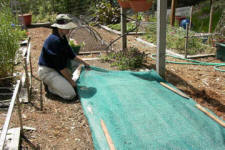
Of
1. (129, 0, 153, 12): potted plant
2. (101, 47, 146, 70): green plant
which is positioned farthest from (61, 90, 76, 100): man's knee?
(129, 0, 153, 12): potted plant

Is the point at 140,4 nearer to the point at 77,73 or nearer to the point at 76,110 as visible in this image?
the point at 77,73

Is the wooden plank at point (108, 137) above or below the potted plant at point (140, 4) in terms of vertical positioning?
below

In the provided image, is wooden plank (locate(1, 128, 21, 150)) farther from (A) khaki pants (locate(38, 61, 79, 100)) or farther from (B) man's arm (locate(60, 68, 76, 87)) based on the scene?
(B) man's arm (locate(60, 68, 76, 87))

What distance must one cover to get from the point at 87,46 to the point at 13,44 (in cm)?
322

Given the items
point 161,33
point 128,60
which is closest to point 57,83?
point 128,60

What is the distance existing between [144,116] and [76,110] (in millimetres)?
1008

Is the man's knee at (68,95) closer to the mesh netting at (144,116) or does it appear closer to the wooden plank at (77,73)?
the mesh netting at (144,116)

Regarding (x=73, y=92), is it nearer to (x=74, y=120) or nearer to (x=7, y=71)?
(x=74, y=120)

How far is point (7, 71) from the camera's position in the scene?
3.71 meters

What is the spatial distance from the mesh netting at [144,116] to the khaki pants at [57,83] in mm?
184

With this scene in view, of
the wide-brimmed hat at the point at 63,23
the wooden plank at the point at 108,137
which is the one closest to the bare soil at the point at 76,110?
the wooden plank at the point at 108,137

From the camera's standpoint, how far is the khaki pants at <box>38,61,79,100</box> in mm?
3756

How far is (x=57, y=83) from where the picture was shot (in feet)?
12.6

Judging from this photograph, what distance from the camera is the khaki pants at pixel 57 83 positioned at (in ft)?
12.3
